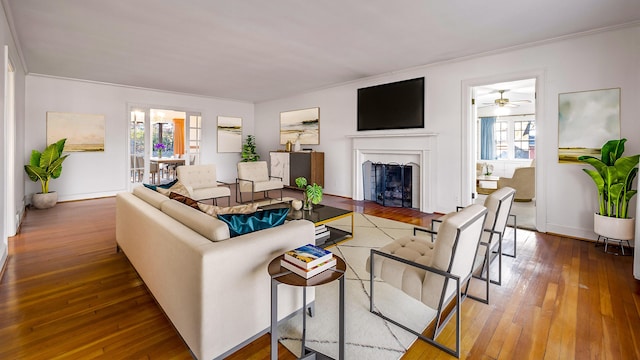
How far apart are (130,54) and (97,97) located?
2.90 meters

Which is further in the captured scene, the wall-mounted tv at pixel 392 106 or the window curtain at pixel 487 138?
the window curtain at pixel 487 138

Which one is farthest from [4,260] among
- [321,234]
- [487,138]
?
[487,138]

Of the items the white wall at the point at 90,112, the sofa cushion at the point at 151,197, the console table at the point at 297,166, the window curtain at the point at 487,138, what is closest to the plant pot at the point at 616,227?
the sofa cushion at the point at 151,197

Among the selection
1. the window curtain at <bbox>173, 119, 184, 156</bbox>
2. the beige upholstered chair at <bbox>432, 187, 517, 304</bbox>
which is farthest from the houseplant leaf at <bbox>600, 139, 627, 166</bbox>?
the window curtain at <bbox>173, 119, 184, 156</bbox>

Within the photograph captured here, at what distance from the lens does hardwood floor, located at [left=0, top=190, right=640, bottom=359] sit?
183 cm

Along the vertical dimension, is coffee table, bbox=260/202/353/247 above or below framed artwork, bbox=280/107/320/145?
below

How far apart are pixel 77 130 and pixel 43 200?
174 centimetres

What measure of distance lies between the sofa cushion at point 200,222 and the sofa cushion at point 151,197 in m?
0.26

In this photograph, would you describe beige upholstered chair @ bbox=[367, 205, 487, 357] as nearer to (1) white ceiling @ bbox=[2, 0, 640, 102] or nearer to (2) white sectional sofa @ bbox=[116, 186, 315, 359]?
(2) white sectional sofa @ bbox=[116, 186, 315, 359]

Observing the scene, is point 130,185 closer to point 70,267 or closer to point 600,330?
point 70,267

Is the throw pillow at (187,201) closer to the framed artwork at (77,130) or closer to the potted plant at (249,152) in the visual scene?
the framed artwork at (77,130)

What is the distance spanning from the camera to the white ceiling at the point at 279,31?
3164mm

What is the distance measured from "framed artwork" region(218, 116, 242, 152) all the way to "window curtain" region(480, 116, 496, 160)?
7.60 meters

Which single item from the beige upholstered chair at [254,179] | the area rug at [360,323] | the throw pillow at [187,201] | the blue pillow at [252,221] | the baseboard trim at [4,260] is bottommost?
the area rug at [360,323]
